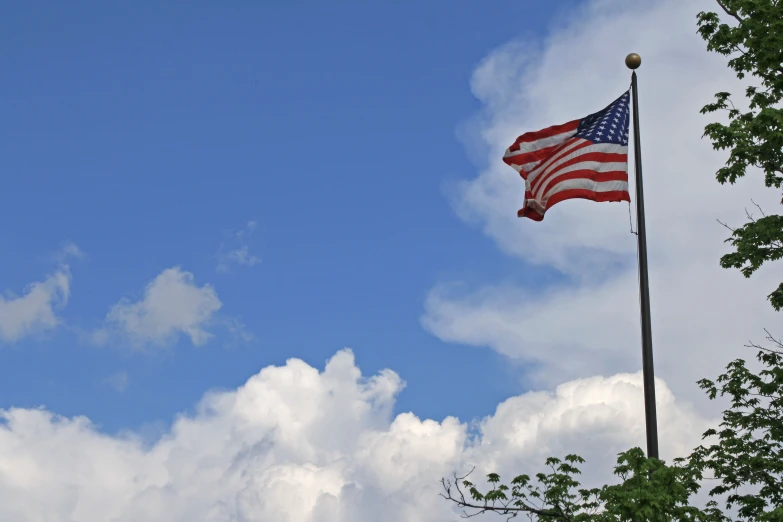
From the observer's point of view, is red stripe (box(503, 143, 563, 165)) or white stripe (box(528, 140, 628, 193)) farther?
red stripe (box(503, 143, 563, 165))

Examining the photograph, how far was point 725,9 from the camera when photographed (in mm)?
20359

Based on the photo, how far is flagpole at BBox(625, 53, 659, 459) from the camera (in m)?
15.1

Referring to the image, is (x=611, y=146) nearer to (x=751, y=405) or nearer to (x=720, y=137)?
(x=720, y=137)

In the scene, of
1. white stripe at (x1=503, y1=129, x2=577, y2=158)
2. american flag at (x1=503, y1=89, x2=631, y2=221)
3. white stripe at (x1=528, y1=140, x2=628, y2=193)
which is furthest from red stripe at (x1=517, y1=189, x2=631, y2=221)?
white stripe at (x1=503, y1=129, x2=577, y2=158)

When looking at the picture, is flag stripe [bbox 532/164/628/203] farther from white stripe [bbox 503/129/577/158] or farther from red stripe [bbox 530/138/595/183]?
white stripe [bbox 503/129/577/158]

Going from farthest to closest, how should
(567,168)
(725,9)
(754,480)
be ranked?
(725,9), (754,480), (567,168)

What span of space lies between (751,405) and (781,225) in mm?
4140

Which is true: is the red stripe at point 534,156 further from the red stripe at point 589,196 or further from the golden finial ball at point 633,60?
the golden finial ball at point 633,60

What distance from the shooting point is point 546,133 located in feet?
60.7

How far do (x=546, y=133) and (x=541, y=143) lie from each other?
0.23 meters

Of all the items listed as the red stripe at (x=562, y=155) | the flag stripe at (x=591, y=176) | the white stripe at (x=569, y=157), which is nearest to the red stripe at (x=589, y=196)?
the flag stripe at (x=591, y=176)

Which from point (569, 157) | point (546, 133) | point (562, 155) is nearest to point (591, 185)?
point (569, 157)

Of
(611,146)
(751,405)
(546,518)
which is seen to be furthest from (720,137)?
(546,518)

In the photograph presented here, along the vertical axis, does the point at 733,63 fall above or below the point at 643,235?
above
